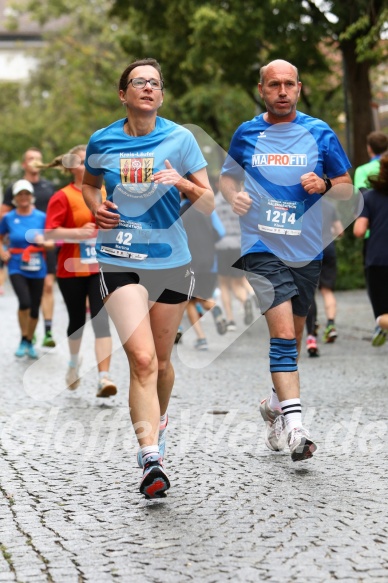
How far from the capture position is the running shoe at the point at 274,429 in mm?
6477

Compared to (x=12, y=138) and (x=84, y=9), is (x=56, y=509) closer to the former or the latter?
(x=84, y=9)

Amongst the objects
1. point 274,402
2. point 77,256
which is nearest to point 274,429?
point 274,402

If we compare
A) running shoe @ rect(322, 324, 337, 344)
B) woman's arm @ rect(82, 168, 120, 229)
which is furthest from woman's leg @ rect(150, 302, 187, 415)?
running shoe @ rect(322, 324, 337, 344)

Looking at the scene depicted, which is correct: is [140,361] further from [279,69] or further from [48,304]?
[48,304]

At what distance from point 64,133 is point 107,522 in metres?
41.6

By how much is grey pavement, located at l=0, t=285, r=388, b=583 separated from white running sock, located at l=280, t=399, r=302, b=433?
234mm

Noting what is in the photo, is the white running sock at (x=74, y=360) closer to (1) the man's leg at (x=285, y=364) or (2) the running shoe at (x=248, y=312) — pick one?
(1) the man's leg at (x=285, y=364)

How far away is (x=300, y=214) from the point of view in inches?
254

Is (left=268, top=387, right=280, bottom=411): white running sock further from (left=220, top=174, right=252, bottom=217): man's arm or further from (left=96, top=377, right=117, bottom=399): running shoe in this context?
(left=96, top=377, right=117, bottom=399): running shoe

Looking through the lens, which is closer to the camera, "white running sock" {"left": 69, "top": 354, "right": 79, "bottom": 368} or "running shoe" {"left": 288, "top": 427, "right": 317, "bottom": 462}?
"running shoe" {"left": 288, "top": 427, "right": 317, "bottom": 462}

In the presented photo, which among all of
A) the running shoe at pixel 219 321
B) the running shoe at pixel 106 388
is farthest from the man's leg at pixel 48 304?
the running shoe at pixel 106 388

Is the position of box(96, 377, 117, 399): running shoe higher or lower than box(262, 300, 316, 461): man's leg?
lower

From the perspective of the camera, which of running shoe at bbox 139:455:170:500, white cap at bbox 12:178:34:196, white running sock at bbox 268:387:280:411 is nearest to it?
running shoe at bbox 139:455:170:500

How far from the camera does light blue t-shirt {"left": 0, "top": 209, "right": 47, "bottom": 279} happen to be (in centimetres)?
1296
